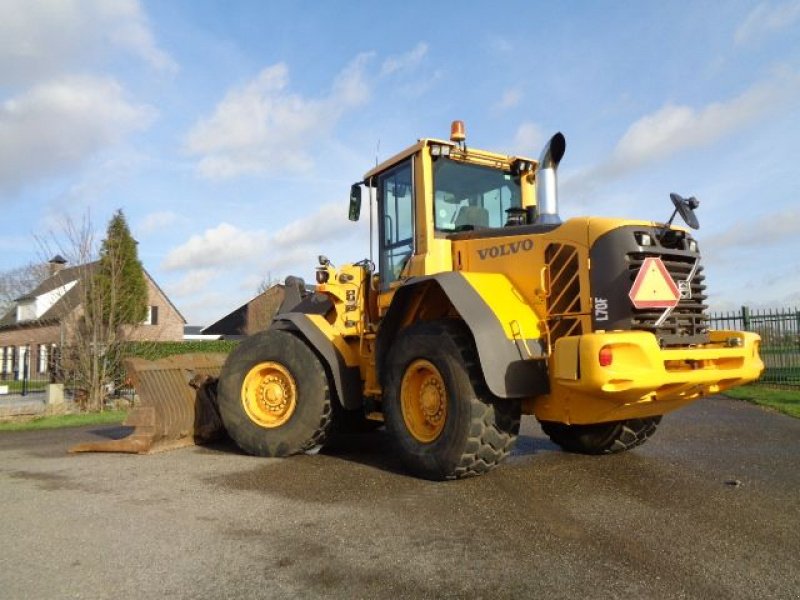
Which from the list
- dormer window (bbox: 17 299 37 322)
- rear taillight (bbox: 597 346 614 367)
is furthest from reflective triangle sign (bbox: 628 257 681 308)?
dormer window (bbox: 17 299 37 322)

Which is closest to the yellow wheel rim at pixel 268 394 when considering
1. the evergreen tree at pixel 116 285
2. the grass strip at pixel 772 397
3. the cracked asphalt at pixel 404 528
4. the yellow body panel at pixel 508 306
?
the cracked asphalt at pixel 404 528

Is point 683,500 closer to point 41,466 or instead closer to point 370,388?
point 370,388

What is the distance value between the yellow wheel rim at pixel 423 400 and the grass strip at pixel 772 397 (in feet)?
21.3

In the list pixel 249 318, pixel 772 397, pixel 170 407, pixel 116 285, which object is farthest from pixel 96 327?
pixel 249 318

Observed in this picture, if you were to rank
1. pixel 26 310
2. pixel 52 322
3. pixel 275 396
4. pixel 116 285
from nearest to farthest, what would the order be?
pixel 275 396
pixel 116 285
pixel 52 322
pixel 26 310

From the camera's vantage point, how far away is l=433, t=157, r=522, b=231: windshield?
6.30m

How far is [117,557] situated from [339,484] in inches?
82.2

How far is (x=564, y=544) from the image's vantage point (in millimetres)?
3705

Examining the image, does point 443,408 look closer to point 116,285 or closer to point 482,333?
point 482,333

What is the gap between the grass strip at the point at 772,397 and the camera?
391 inches

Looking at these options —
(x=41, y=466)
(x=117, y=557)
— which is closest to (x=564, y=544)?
(x=117, y=557)

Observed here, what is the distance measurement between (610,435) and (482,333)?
2221 mm

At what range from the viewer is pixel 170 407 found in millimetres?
7477

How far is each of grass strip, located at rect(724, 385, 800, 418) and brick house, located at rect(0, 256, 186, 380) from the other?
1361 cm
